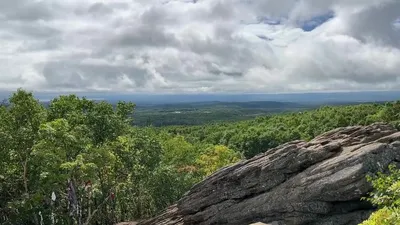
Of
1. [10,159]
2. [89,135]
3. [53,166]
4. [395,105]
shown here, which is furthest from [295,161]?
[395,105]

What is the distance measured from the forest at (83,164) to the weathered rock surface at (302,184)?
925cm

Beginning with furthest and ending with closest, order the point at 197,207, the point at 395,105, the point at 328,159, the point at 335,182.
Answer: the point at 395,105 → the point at 197,207 → the point at 328,159 → the point at 335,182

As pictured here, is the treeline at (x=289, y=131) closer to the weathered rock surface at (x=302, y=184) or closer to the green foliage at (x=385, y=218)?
the weathered rock surface at (x=302, y=184)

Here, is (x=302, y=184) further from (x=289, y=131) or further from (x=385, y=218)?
(x=289, y=131)

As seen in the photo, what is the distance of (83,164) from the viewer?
94.8 ft

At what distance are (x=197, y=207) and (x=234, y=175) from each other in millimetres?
4403

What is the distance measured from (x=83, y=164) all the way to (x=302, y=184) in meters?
15.4

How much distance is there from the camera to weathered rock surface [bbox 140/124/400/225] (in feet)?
84.3

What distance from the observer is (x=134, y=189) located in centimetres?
4925

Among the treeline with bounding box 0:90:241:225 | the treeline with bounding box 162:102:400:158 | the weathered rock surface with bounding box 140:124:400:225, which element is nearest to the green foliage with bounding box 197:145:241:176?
the treeline with bounding box 0:90:241:225

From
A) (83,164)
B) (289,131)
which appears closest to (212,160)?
(83,164)

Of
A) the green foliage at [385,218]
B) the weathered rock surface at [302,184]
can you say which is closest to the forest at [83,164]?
the green foliage at [385,218]

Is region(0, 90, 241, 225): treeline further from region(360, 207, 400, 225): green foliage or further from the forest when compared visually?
region(360, 207, 400, 225): green foliage

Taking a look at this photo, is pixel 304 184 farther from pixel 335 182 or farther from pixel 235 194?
pixel 235 194
